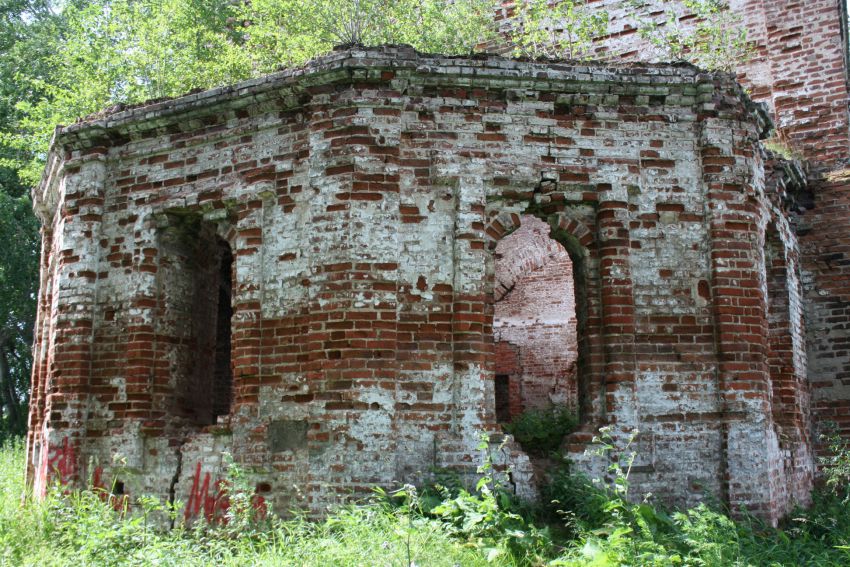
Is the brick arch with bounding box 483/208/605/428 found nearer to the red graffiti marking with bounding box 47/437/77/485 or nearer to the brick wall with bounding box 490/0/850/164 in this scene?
the red graffiti marking with bounding box 47/437/77/485

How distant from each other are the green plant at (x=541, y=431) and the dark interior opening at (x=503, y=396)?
3.52 metres

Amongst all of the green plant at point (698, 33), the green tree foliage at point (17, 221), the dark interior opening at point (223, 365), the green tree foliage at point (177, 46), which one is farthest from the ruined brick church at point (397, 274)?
the green tree foliage at point (17, 221)

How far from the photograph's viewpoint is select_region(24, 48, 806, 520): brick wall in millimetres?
6094

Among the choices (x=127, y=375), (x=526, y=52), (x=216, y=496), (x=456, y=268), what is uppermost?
(x=526, y=52)

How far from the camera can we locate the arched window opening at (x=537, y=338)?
12.1 meters

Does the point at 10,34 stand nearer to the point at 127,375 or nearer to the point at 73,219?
the point at 73,219

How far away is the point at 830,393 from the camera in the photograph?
8750mm

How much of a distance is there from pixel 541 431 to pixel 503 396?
15.9 ft

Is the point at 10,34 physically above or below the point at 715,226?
above

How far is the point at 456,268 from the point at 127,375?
3.23m

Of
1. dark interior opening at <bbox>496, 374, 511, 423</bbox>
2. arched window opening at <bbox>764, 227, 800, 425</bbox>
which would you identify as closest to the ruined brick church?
arched window opening at <bbox>764, 227, 800, 425</bbox>

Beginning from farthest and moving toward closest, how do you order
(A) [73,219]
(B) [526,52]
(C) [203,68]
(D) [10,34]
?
1. (D) [10,34]
2. (C) [203,68]
3. (B) [526,52]
4. (A) [73,219]

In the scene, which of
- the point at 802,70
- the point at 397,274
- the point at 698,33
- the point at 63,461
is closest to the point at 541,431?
the point at 397,274

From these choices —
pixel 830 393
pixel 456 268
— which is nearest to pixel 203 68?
Result: pixel 456 268
